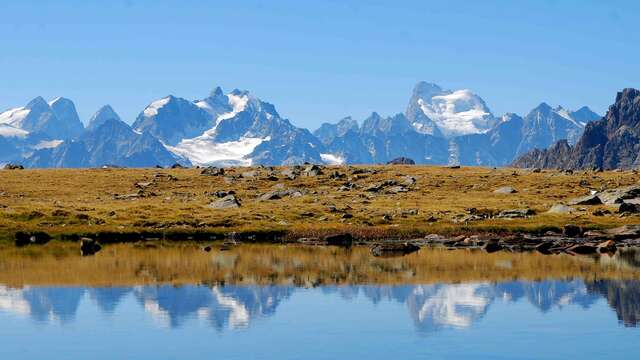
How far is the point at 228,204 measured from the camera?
5128 inches

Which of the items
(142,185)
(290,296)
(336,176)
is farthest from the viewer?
(336,176)

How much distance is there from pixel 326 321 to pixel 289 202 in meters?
83.5

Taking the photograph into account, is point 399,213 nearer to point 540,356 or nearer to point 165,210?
point 165,210

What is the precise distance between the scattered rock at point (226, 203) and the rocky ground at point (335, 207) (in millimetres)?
173

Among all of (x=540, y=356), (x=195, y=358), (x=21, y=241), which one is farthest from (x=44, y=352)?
(x=21, y=241)

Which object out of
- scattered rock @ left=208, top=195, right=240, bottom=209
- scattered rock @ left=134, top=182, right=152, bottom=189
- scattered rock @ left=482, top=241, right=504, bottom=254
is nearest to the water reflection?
scattered rock @ left=482, top=241, right=504, bottom=254

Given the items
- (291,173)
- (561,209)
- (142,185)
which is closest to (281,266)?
(561,209)

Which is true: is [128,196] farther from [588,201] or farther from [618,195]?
[618,195]

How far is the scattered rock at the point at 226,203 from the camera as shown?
425 ft

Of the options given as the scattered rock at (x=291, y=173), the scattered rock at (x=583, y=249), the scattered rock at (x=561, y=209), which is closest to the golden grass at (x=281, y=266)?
the scattered rock at (x=583, y=249)

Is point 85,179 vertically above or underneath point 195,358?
above

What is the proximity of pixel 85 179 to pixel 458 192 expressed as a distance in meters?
64.2

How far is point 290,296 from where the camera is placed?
62625mm

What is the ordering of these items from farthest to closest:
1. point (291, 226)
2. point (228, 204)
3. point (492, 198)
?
point (492, 198), point (228, 204), point (291, 226)
